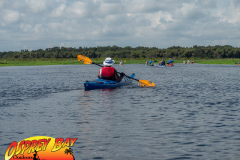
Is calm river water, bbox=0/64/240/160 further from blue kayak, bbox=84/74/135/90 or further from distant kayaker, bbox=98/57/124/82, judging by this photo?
distant kayaker, bbox=98/57/124/82

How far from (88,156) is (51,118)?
21.1 feet

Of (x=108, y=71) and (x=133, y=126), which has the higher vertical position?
(x=108, y=71)

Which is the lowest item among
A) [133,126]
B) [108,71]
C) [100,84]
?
[133,126]

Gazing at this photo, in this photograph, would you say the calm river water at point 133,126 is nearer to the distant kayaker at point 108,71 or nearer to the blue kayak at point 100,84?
the blue kayak at point 100,84

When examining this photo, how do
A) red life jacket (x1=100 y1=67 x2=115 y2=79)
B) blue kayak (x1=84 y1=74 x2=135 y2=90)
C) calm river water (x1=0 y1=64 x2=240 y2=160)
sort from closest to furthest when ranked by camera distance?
calm river water (x1=0 y1=64 x2=240 y2=160), blue kayak (x1=84 y1=74 x2=135 y2=90), red life jacket (x1=100 y1=67 x2=115 y2=79)

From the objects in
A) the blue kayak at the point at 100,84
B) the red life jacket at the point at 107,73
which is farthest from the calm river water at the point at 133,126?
the red life jacket at the point at 107,73

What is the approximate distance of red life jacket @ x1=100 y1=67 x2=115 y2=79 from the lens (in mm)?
27759

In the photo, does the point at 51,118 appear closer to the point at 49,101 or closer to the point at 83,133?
the point at 83,133

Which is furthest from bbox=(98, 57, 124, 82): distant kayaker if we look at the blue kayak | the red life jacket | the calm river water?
the calm river water

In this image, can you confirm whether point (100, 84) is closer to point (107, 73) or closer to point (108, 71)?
point (107, 73)

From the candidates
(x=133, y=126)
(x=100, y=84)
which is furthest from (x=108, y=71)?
(x=133, y=126)

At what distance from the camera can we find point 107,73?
2808 cm

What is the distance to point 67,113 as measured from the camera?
16953 mm

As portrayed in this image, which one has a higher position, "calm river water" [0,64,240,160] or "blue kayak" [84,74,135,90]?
"blue kayak" [84,74,135,90]
